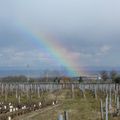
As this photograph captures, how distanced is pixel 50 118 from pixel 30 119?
49.6 inches

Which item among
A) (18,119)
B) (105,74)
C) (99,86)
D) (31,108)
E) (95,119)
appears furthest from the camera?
(105,74)

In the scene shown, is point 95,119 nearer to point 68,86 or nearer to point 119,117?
point 119,117

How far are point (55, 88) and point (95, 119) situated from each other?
35.0m

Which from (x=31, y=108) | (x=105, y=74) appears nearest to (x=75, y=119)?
(x=31, y=108)

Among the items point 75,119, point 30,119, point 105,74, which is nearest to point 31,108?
point 30,119

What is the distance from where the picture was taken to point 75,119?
1958 centimetres

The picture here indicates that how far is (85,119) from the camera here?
19484 millimetres

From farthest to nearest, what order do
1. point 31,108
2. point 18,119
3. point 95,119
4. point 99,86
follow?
point 99,86 < point 31,108 < point 18,119 < point 95,119

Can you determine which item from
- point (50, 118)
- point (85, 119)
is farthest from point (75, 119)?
point (50, 118)

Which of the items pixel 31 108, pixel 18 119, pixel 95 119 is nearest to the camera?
pixel 95 119

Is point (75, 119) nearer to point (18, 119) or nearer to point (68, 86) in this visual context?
point (18, 119)

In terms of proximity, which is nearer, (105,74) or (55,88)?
(55,88)

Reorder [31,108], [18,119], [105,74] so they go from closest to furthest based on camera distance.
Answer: [18,119]
[31,108]
[105,74]

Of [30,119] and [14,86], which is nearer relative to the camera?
[30,119]
